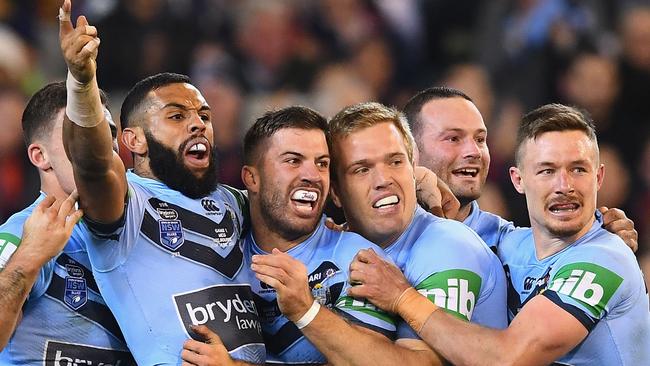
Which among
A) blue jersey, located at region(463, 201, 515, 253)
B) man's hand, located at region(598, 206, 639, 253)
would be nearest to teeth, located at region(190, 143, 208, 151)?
blue jersey, located at region(463, 201, 515, 253)

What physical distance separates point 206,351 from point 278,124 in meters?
1.18

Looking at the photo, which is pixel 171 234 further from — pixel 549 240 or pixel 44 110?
pixel 549 240

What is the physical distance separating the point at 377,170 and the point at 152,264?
3.78ft

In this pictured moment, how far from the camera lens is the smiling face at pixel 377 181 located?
5.36 metres

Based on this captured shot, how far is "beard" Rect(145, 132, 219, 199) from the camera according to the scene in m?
5.32

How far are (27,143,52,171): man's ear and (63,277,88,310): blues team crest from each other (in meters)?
0.60

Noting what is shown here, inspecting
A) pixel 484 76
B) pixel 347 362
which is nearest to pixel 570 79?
pixel 484 76

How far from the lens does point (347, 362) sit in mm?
4918

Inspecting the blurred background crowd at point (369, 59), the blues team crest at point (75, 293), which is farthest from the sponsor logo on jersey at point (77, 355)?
the blurred background crowd at point (369, 59)

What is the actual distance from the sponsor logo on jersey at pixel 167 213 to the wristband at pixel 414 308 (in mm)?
1095

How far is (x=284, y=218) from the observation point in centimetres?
532

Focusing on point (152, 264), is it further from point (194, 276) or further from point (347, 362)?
point (347, 362)

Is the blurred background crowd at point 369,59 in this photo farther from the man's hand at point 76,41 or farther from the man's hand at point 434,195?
the man's hand at point 76,41

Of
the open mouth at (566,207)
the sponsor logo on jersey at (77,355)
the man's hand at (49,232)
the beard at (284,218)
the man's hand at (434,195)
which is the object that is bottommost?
the sponsor logo on jersey at (77,355)
